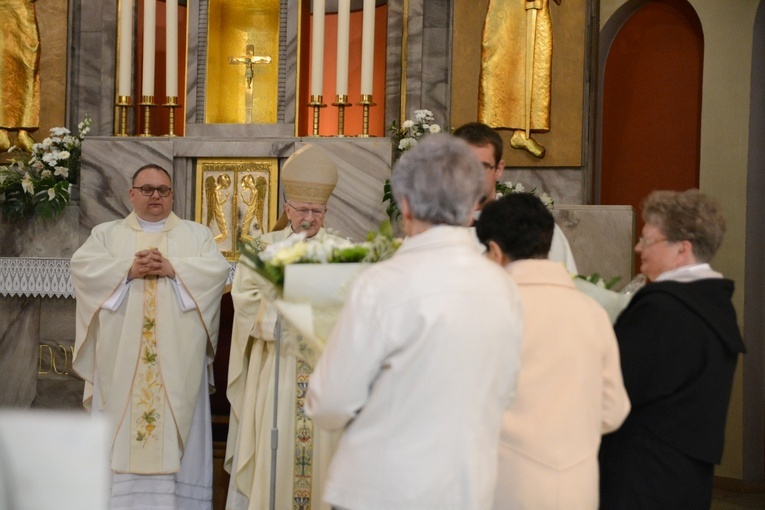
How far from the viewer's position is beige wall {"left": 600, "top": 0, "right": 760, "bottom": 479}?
23.0 ft

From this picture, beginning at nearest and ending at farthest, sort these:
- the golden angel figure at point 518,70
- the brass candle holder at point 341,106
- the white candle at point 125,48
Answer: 1. the brass candle holder at point 341,106
2. the white candle at point 125,48
3. the golden angel figure at point 518,70

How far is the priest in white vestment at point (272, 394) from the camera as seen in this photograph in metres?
4.64

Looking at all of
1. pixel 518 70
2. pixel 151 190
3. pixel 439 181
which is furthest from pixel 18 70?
pixel 439 181

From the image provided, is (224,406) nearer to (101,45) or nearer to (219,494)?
(219,494)

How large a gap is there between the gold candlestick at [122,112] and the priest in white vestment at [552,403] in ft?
16.0

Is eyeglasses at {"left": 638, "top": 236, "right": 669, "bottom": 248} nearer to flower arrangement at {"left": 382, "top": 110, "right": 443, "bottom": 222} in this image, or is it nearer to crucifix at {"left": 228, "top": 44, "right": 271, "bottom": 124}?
flower arrangement at {"left": 382, "top": 110, "right": 443, "bottom": 222}

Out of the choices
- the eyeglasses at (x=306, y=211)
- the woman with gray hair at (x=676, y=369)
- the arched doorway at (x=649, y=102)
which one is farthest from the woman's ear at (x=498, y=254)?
the arched doorway at (x=649, y=102)

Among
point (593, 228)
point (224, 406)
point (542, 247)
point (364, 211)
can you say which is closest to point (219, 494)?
point (224, 406)

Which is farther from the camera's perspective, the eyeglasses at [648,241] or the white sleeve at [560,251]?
the white sleeve at [560,251]

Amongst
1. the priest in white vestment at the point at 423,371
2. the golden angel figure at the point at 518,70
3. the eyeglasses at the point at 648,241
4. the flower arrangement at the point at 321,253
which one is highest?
the golden angel figure at the point at 518,70

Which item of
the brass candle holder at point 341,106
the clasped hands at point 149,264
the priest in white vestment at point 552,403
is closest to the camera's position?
the priest in white vestment at point 552,403

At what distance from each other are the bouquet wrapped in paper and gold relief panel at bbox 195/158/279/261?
12.2ft

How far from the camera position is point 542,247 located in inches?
114

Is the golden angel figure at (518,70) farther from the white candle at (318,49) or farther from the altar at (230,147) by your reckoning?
the white candle at (318,49)
